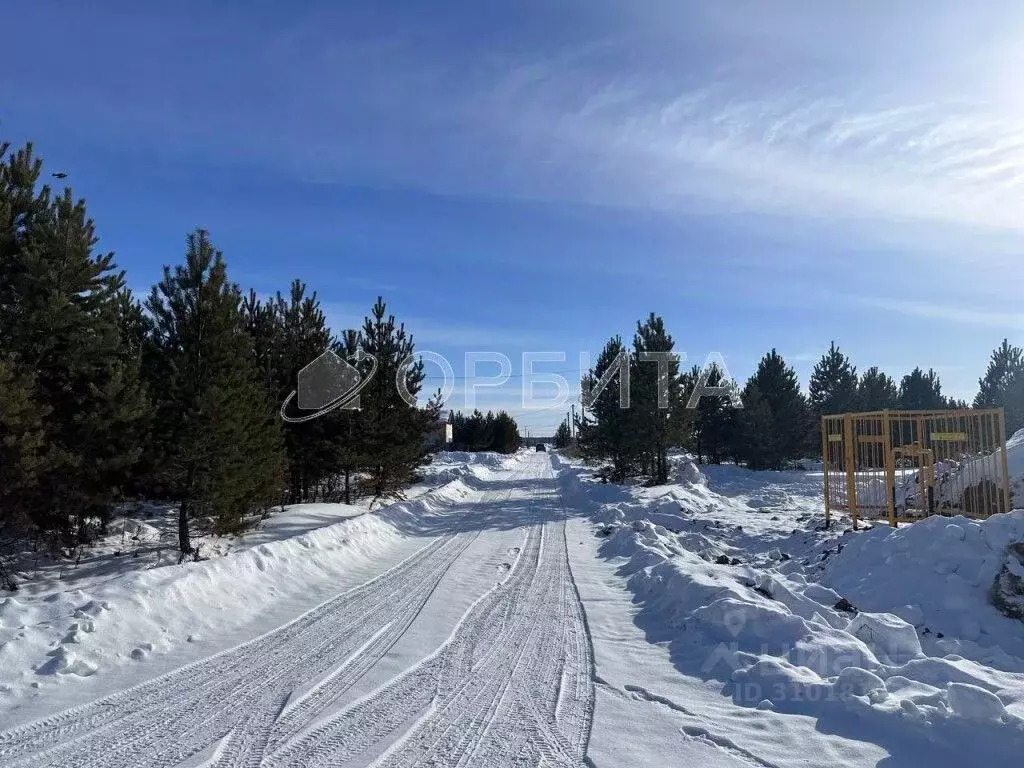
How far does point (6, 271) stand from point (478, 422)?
2685 inches

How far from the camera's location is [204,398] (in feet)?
40.1

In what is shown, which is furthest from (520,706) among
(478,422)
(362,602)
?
(478,422)

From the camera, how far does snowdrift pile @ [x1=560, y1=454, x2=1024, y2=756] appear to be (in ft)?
15.8

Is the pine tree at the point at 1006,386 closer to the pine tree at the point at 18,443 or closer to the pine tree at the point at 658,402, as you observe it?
the pine tree at the point at 658,402

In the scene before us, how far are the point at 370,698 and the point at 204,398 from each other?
8.69 meters

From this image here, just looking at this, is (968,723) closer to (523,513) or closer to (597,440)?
(523,513)

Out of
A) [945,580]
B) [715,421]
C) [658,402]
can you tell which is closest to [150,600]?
[945,580]

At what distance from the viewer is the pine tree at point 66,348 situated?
10617mm

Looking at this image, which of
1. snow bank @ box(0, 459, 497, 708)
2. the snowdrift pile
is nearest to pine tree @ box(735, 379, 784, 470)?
the snowdrift pile

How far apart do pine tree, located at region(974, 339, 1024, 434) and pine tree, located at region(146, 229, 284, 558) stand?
134 feet

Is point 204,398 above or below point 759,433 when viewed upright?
above

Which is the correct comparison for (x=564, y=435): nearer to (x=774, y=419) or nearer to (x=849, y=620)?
(x=774, y=419)

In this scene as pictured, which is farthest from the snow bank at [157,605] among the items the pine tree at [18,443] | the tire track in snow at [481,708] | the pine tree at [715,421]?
the pine tree at [715,421]

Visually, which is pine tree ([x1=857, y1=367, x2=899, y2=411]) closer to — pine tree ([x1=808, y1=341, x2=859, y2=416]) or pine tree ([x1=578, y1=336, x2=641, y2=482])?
pine tree ([x1=808, y1=341, x2=859, y2=416])
